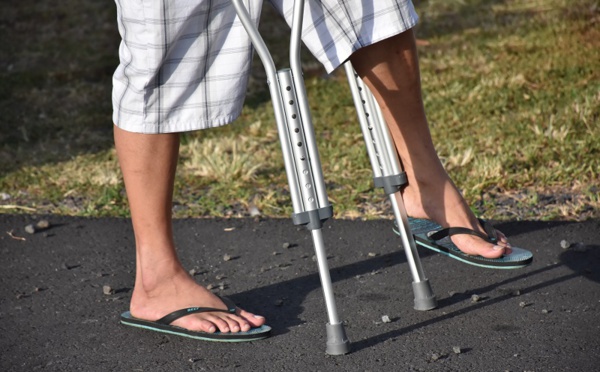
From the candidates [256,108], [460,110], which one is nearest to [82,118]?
[256,108]

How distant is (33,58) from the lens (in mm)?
7648

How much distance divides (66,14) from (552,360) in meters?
7.69

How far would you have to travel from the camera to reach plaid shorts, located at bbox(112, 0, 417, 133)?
2736mm

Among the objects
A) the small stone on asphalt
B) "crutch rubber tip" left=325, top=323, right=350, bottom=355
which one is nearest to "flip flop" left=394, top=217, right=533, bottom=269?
A: "crutch rubber tip" left=325, top=323, right=350, bottom=355

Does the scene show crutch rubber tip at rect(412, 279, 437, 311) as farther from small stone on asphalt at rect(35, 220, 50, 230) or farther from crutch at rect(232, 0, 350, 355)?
small stone on asphalt at rect(35, 220, 50, 230)

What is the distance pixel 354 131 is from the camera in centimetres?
540

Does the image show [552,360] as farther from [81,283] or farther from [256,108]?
[256,108]

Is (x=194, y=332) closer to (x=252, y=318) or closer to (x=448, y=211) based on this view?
(x=252, y=318)

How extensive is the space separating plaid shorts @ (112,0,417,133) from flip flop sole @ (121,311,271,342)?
652 millimetres

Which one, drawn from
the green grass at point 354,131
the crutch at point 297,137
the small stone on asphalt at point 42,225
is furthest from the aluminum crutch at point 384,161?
the small stone on asphalt at point 42,225

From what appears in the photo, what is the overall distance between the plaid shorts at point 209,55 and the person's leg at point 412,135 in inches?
6.5

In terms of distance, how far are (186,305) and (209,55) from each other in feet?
2.69

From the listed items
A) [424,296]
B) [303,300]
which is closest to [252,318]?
[303,300]

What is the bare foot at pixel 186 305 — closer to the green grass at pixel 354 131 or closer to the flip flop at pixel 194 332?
the flip flop at pixel 194 332
